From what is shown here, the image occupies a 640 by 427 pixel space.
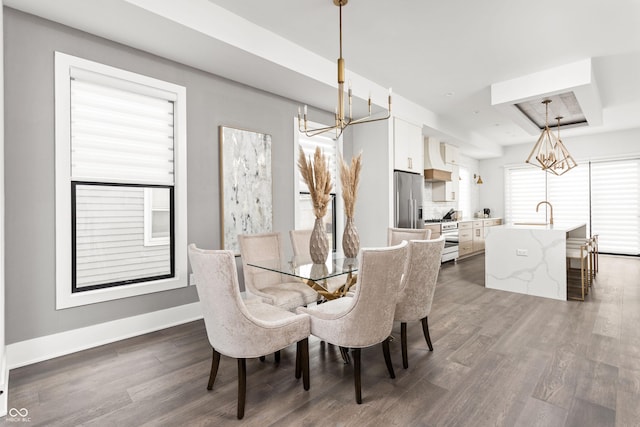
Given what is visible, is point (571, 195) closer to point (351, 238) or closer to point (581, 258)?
point (581, 258)

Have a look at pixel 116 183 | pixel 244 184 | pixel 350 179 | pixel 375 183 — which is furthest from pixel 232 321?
pixel 375 183

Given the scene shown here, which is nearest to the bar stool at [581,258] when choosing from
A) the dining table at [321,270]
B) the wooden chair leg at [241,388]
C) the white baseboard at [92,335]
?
the dining table at [321,270]

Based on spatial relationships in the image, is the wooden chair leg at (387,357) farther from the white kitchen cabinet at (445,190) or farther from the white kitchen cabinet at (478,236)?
the white kitchen cabinet at (478,236)

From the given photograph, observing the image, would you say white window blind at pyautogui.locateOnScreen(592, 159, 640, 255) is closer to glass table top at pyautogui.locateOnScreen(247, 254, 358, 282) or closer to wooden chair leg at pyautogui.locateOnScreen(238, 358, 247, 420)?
glass table top at pyautogui.locateOnScreen(247, 254, 358, 282)

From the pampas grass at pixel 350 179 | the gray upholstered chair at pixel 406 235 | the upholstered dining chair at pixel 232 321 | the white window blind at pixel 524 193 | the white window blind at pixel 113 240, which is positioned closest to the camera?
the upholstered dining chair at pixel 232 321

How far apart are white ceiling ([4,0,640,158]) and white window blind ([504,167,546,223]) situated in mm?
3970

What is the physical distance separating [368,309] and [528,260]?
333cm

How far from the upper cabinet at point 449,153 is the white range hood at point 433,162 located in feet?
0.59

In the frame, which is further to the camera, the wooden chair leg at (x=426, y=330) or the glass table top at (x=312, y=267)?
the wooden chair leg at (x=426, y=330)

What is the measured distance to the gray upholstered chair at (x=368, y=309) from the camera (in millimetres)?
1777

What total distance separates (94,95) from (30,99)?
1.52 feet

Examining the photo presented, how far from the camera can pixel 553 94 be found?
4055 mm

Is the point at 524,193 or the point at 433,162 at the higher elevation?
the point at 433,162

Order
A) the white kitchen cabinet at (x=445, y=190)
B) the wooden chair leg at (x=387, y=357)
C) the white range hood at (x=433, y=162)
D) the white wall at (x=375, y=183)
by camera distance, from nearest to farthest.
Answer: the wooden chair leg at (x=387, y=357), the white wall at (x=375, y=183), the white range hood at (x=433, y=162), the white kitchen cabinet at (x=445, y=190)
